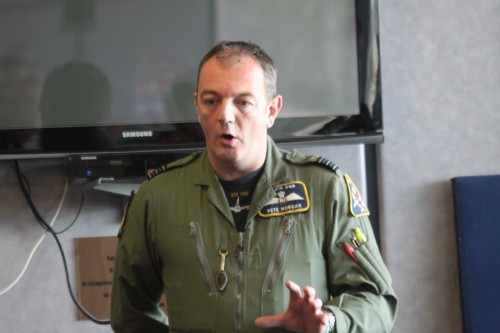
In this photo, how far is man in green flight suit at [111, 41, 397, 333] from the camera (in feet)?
4.84

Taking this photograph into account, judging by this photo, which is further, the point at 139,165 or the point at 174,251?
the point at 139,165

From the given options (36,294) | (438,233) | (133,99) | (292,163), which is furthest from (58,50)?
(438,233)

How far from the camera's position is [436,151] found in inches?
91.0

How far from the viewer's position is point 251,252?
58.9 inches

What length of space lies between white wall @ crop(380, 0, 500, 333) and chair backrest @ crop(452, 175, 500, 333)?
3.8 inches

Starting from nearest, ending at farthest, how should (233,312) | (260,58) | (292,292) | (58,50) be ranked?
(292,292), (233,312), (260,58), (58,50)

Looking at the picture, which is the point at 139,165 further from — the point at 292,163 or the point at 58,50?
the point at 292,163

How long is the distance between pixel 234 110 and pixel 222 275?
0.38 m

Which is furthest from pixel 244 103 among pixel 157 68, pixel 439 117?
pixel 439 117

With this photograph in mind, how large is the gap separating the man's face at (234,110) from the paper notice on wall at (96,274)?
90 centimetres

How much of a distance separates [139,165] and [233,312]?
86cm

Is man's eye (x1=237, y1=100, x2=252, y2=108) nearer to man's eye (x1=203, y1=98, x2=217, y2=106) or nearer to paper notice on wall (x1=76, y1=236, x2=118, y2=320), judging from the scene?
man's eye (x1=203, y1=98, x2=217, y2=106)

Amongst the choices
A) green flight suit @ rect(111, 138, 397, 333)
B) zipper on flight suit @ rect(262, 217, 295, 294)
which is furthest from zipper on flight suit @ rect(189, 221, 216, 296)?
zipper on flight suit @ rect(262, 217, 295, 294)

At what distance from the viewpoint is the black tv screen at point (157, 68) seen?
7.11 ft
